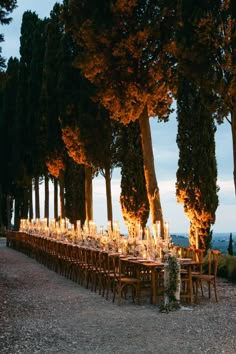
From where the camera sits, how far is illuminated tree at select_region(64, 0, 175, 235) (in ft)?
58.2

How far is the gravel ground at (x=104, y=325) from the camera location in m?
7.64

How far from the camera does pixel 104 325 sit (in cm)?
922

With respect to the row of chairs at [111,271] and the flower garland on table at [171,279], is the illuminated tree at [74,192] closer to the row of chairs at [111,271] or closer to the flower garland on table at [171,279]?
the row of chairs at [111,271]

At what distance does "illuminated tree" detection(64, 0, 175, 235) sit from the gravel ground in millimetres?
6480

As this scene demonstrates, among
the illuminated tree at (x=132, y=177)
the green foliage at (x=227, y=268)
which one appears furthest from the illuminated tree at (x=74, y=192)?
the green foliage at (x=227, y=268)

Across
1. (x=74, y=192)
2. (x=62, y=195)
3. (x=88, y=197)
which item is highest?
(x=74, y=192)

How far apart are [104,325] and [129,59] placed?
33.8 feet

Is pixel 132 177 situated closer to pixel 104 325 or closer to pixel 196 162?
pixel 196 162

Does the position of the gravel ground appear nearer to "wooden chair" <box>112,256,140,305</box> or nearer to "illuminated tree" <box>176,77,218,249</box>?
"wooden chair" <box>112,256,140,305</box>

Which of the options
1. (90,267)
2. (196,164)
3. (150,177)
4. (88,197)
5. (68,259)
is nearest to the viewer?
(90,267)

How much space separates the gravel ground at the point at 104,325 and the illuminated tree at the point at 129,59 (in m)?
6.48

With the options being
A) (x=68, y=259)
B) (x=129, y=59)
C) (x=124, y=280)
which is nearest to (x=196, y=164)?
(x=129, y=59)

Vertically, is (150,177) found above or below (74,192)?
below

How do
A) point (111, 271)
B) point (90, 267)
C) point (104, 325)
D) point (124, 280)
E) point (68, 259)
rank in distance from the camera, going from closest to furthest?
point (104, 325) → point (124, 280) → point (111, 271) → point (90, 267) → point (68, 259)
